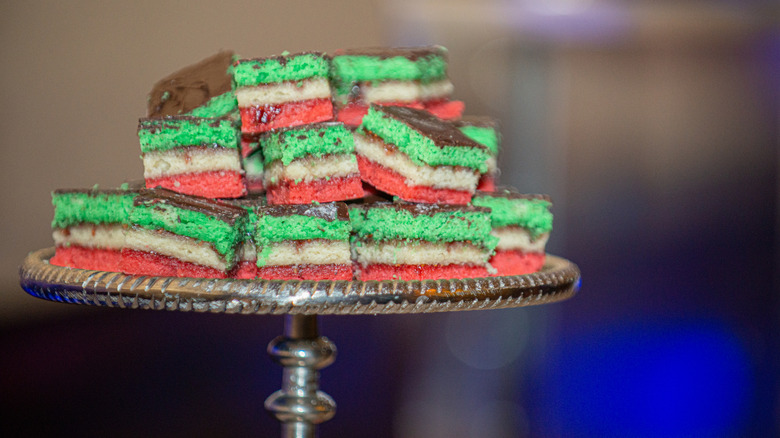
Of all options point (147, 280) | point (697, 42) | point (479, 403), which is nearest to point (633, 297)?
point (479, 403)

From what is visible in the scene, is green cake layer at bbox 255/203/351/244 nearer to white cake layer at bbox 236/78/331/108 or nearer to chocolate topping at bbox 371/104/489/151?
chocolate topping at bbox 371/104/489/151

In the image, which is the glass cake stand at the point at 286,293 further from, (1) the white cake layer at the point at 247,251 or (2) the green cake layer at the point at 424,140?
(2) the green cake layer at the point at 424,140

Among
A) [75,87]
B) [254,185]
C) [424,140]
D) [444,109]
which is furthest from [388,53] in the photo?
[75,87]

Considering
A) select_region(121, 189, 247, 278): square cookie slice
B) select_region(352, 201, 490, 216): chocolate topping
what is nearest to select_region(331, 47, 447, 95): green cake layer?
select_region(352, 201, 490, 216): chocolate topping

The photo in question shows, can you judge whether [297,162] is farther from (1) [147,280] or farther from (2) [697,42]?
(2) [697,42]

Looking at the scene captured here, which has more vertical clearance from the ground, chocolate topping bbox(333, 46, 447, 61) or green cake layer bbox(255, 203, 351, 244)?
chocolate topping bbox(333, 46, 447, 61)
